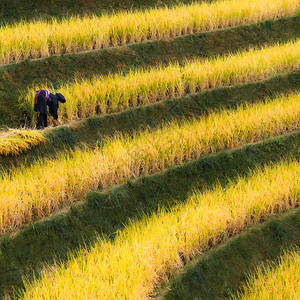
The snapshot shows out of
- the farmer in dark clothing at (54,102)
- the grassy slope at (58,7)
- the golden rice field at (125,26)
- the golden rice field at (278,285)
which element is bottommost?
the golden rice field at (278,285)

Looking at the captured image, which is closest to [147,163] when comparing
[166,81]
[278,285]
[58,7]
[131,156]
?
[131,156]

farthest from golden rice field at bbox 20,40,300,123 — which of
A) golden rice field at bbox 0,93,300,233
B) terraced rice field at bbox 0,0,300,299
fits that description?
golden rice field at bbox 0,93,300,233

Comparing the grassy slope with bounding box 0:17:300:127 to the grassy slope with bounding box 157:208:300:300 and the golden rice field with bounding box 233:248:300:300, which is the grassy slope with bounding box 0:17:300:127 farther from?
the golden rice field with bounding box 233:248:300:300

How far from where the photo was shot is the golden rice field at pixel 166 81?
24.8 ft

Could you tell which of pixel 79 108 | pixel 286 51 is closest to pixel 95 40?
pixel 79 108

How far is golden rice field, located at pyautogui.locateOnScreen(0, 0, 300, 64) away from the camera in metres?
8.44

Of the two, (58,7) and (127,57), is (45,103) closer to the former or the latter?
(127,57)

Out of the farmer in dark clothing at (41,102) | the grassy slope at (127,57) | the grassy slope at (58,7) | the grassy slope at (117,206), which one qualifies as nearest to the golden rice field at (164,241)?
the grassy slope at (117,206)

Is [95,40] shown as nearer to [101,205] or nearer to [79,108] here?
[79,108]

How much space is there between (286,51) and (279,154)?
11.4 feet

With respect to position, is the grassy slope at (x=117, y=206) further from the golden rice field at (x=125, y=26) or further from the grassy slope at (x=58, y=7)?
the grassy slope at (x=58, y=7)

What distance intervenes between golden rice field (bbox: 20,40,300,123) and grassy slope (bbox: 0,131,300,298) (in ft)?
5.56

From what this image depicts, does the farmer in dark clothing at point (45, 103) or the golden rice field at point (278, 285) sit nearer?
the golden rice field at point (278, 285)

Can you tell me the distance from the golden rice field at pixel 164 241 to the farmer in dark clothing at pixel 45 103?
218 cm
